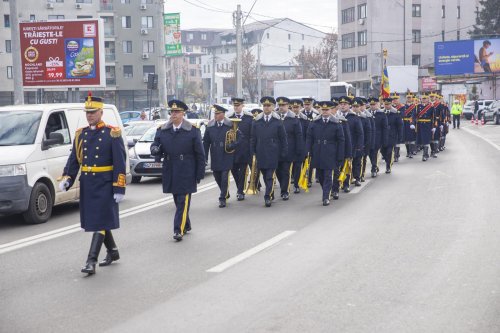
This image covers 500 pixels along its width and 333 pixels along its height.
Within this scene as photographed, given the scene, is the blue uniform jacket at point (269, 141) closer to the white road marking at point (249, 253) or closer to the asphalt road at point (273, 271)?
the asphalt road at point (273, 271)

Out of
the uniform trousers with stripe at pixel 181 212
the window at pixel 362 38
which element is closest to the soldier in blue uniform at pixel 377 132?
the uniform trousers with stripe at pixel 181 212

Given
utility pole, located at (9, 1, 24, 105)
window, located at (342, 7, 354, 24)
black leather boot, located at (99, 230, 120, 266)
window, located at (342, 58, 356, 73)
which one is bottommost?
black leather boot, located at (99, 230, 120, 266)

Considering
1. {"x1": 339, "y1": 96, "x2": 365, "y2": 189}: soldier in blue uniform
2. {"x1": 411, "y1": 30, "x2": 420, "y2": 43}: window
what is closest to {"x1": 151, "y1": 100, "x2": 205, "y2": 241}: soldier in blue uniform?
{"x1": 339, "y1": 96, "x2": 365, "y2": 189}: soldier in blue uniform

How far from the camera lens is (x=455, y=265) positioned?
27.1ft

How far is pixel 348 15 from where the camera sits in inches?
3337

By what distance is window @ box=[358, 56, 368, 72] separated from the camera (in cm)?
8175

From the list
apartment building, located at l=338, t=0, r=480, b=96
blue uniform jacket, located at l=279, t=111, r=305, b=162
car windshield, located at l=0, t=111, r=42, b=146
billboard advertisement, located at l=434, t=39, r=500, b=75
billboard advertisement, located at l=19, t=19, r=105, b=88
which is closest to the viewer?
car windshield, located at l=0, t=111, r=42, b=146

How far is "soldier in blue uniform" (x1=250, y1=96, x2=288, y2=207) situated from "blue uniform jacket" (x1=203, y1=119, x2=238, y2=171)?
513 millimetres

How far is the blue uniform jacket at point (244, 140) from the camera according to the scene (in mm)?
14555

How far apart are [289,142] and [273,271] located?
7.30 metres

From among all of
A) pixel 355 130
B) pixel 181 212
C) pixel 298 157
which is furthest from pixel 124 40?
pixel 181 212

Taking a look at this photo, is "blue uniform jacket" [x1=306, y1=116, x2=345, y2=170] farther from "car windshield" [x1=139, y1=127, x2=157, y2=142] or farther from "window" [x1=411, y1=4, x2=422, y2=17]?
"window" [x1=411, y1=4, x2=422, y2=17]

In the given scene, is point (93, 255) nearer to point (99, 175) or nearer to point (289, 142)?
point (99, 175)

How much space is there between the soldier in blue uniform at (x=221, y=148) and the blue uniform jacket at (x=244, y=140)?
34 cm
